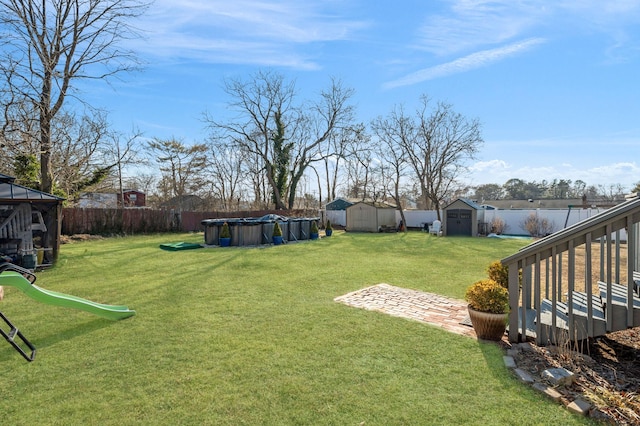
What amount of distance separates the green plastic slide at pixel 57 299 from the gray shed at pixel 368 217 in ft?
57.1

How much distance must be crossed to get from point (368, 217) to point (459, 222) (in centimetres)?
553

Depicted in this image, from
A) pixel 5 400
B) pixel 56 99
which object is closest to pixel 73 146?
pixel 56 99

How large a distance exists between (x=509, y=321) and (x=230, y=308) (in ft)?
12.1

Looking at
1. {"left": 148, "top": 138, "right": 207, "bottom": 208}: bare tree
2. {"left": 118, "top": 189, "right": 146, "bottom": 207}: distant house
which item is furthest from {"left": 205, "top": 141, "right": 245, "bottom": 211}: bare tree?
{"left": 118, "top": 189, "right": 146, "bottom": 207}: distant house

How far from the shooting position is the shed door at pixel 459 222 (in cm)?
1798

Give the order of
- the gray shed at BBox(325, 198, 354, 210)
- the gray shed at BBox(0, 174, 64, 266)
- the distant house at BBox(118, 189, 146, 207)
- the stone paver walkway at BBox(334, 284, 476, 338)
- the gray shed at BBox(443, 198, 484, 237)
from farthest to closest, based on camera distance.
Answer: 1. the distant house at BBox(118, 189, 146, 207)
2. the gray shed at BBox(325, 198, 354, 210)
3. the gray shed at BBox(443, 198, 484, 237)
4. the gray shed at BBox(0, 174, 64, 266)
5. the stone paver walkway at BBox(334, 284, 476, 338)

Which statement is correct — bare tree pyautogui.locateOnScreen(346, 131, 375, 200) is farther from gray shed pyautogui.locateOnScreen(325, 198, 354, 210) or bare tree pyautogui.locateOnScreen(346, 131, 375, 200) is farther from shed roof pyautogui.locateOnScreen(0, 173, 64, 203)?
shed roof pyautogui.locateOnScreen(0, 173, 64, 203)

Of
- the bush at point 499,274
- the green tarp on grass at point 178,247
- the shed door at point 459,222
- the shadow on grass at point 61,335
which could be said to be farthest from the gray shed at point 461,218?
the shadow on grass at point 61,335

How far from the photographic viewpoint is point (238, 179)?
31859 mm

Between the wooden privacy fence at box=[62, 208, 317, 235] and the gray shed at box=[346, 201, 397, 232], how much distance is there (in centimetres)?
796

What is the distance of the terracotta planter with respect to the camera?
3512mm

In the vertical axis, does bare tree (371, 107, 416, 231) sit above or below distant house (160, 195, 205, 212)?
above

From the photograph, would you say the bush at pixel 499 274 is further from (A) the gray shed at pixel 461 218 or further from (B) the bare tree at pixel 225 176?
(B) the bare tree at pixel 225 176

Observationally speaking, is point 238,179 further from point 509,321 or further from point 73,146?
point 509,321
